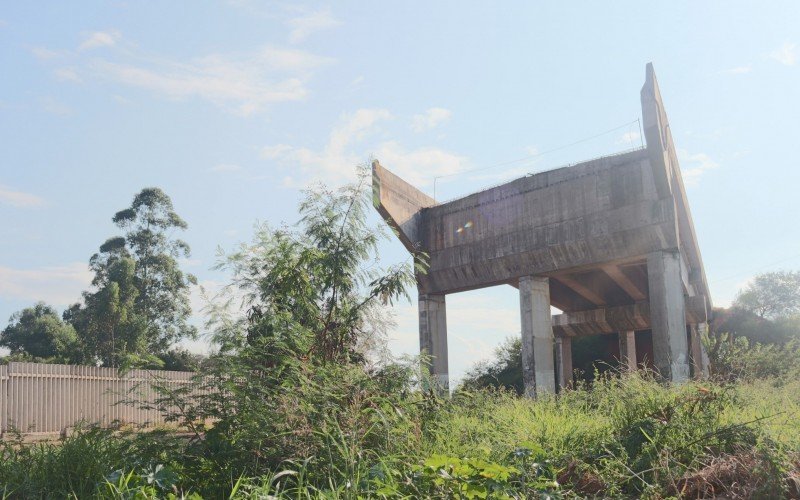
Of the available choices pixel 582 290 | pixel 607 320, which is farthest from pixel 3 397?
pixel 607 320

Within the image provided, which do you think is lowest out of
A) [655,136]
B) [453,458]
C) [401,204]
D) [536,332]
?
[453,458]

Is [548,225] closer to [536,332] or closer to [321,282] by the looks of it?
[536,332]

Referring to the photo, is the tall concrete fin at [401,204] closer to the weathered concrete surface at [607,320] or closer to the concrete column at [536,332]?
the concrete column at [536,332]

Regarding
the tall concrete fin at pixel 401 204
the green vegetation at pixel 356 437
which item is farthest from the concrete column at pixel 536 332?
the green vegetation at pixel 356 437

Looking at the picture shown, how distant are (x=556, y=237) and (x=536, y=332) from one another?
282cm

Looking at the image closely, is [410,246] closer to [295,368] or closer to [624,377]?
[624,377]

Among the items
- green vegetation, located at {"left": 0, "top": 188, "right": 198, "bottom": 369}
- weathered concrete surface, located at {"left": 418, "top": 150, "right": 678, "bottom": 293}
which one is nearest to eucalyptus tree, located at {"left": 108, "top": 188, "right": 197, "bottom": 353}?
green vegetation, located at {"left": 0, "top": 188, "right": 198, "bottom": 369}

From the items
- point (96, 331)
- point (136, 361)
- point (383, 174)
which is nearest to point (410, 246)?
point (383, 174)

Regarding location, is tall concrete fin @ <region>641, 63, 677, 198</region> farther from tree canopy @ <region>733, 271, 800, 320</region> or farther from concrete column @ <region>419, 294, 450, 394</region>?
tree canopy @ <region>733, 271, 800, 320</region>

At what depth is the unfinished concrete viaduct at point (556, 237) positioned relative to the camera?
661 inches

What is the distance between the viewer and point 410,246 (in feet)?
67.3

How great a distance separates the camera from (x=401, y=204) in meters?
20.4

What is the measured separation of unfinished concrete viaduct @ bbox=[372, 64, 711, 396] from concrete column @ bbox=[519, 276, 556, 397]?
30 mm

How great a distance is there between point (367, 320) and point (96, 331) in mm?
29311
